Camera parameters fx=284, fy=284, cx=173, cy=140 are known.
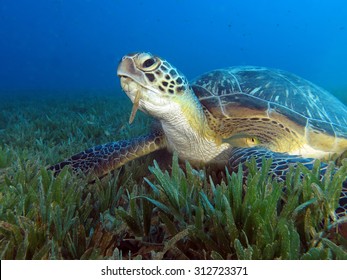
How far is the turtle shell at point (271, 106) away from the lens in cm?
242

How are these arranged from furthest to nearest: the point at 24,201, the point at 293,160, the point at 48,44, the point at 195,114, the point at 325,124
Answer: the point at 48,44, the point at 325,124, the point at 195,114, the point at 293,160, the point at 24,201

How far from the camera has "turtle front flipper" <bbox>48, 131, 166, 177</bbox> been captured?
2.32m

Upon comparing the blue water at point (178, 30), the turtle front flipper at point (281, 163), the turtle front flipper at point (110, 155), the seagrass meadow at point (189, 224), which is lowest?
the seagrass meadow at point (189, 224)

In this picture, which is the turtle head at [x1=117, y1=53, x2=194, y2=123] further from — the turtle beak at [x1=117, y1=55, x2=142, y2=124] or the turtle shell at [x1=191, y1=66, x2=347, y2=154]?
the turtle shell at [x1=191, y1=66, x2=347, y2=154]

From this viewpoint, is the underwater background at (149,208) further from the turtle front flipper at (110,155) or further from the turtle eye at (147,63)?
the turtle eye at (147,63)

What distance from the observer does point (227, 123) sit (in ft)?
8.30

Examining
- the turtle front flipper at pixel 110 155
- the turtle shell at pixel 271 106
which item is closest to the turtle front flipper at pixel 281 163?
the turtle shell at pixel 271 106

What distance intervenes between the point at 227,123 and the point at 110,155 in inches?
42.0
